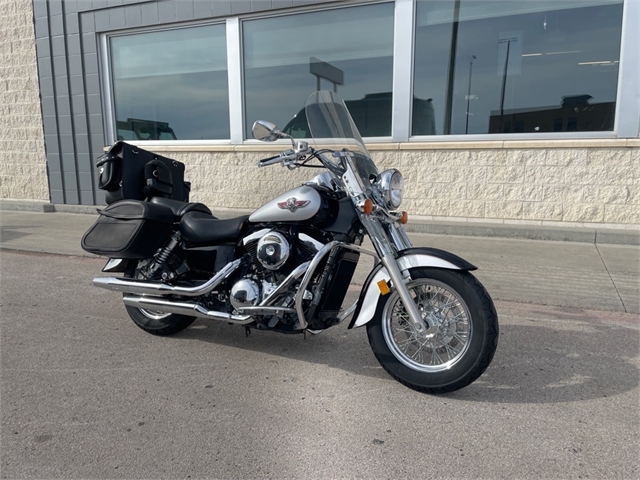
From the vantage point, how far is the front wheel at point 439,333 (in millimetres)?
2604

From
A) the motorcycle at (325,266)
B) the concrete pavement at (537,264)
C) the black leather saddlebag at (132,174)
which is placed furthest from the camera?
the concrete pavement at (537,264)

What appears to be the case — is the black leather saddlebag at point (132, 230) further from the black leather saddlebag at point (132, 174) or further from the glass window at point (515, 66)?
the glass window at point (515, 66)

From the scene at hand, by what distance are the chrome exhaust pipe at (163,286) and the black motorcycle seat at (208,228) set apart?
200mm

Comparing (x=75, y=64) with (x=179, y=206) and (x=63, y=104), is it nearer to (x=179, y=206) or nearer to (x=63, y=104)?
(x=63, y=104)

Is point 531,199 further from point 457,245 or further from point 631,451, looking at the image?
point 631,451

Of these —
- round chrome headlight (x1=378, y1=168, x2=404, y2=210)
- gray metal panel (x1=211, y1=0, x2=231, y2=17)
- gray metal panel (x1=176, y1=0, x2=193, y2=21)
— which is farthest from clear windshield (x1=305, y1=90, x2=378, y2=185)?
gray metal panel (x1=176, y1=0, x2=193, y2=21)

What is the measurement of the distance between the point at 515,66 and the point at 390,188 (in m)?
5.91

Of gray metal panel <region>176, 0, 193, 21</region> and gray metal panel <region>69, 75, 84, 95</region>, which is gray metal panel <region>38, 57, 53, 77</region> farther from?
gray metal panel <region>176, 0, 193, 21</region>

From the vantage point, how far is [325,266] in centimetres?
292

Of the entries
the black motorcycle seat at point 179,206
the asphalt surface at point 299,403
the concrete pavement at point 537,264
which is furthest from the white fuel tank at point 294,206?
the concrete pavement at point 537,264

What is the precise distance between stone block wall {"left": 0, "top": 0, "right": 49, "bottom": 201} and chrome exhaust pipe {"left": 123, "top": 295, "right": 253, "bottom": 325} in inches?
360

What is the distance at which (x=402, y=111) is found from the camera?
26.3ft

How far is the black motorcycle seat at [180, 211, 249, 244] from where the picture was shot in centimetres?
321

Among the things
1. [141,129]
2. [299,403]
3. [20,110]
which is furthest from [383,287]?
[20,110]
